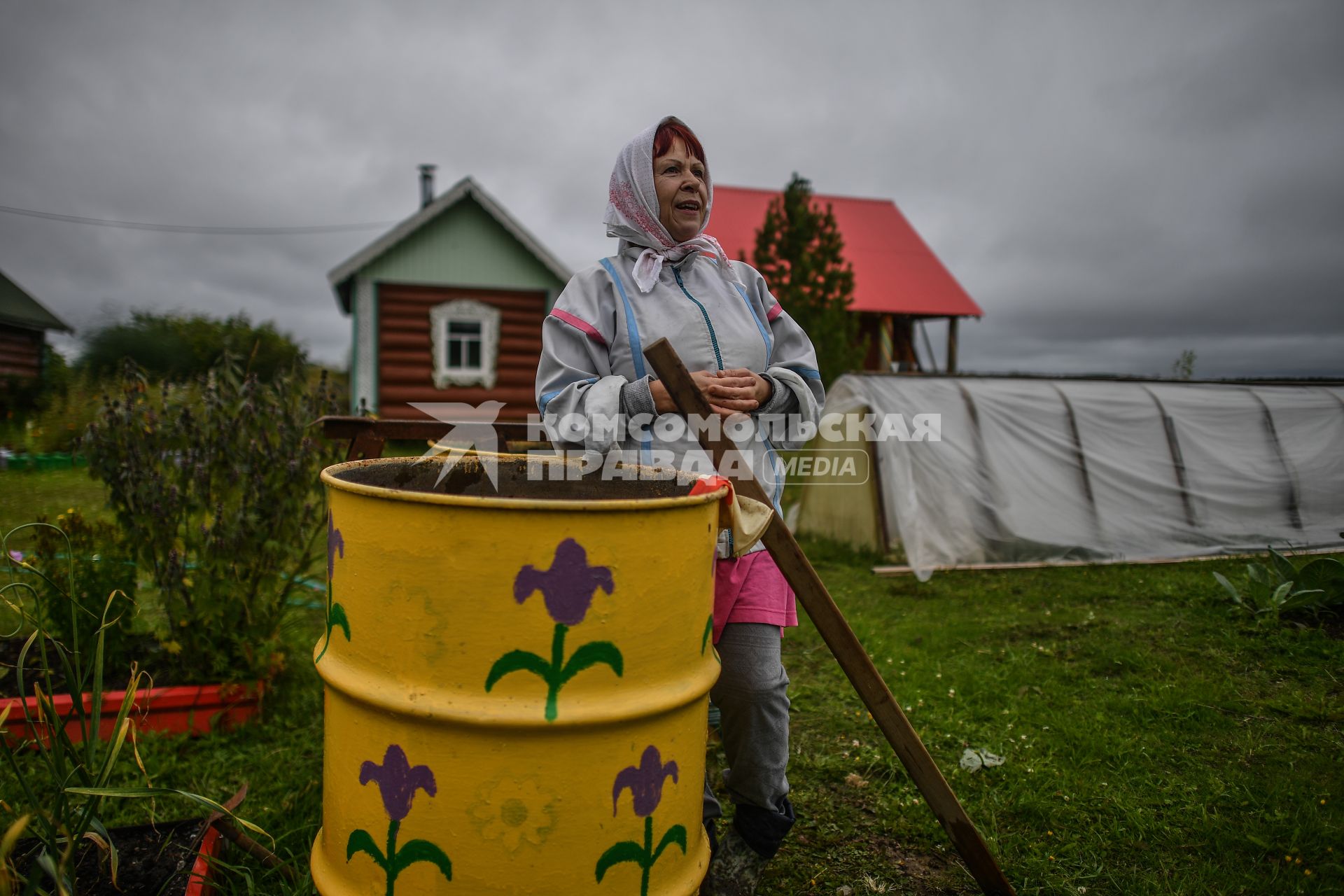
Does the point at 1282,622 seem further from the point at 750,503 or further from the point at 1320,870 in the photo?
the point at 750,503

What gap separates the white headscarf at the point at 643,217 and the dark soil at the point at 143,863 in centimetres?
164

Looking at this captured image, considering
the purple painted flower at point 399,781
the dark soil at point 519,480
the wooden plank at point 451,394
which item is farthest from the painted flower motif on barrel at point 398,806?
the wooden plank at point 451,394

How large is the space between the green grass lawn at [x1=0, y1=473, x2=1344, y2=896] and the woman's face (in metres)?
1.69

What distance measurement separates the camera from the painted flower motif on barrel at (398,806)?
119 centimetres

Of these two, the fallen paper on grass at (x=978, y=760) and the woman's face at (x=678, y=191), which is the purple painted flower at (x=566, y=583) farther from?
the fallen paper on grass at (x=978, y=760)

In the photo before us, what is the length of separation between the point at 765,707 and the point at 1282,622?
Answer: 3.53m

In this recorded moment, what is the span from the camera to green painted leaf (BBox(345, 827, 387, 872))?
1228 millimetres

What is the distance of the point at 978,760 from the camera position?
2.65 metres

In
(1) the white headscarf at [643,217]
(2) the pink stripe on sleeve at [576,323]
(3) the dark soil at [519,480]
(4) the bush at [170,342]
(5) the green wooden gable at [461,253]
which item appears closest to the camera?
(3) the dark soil at [519,480]

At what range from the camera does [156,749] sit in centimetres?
258

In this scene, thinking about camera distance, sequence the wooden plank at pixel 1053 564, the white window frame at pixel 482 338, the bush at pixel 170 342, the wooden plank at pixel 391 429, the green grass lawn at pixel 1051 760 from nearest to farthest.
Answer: the green grass lawn at pixel 1051 760 → the wooden plank at pixel 391 429 → the wooden plank at pixel 1053 564 → the white window frame at pixel 482 338 → the bush at pixel 170 342

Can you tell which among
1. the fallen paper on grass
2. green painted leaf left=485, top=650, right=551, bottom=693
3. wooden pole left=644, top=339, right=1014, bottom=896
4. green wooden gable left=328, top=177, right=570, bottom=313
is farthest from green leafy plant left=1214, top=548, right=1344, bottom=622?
green wooden gable left=328, top=177, right=570, bottom=313

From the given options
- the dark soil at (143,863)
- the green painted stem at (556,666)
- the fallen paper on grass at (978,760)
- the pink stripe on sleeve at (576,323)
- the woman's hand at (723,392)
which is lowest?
the fallen paper on grass at (978,760)

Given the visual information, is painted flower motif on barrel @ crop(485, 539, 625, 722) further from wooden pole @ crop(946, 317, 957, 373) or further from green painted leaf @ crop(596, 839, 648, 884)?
wooden pole @ crop(946, 317, 957, 373)
